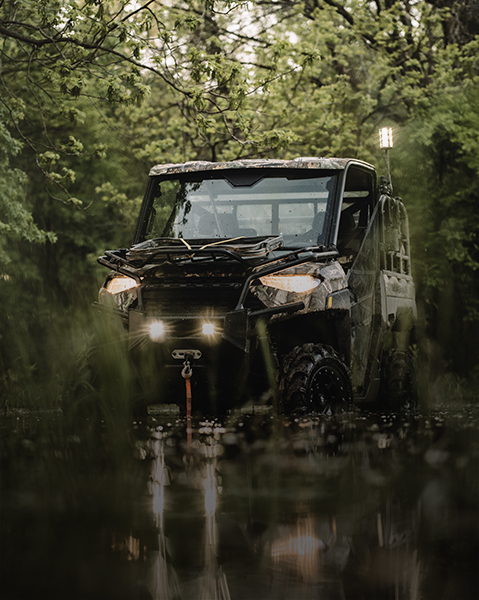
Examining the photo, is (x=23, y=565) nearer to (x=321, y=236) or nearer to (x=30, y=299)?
(x=321, y=236)

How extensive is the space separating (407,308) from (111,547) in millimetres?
8293

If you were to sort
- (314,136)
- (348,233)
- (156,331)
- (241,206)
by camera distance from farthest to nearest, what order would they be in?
(314,136), (348,233), (241,206), (156,331)

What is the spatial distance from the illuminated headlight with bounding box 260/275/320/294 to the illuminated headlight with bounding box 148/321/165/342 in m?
0.98

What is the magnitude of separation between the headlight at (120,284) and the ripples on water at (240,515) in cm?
167

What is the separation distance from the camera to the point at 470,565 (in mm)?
3410

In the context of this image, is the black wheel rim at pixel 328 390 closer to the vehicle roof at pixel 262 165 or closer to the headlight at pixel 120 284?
the headlight at pixel 120 284

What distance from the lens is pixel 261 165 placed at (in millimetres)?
9305

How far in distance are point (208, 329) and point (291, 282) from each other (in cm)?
90

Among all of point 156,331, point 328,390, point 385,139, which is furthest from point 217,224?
point 385,139

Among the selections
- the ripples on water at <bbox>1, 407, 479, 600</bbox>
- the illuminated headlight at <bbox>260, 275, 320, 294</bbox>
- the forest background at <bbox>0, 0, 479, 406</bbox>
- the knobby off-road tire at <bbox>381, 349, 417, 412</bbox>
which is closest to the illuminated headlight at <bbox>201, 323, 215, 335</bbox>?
the illuminated headlight at <bbox>260, 275, 320, 294</bbox>

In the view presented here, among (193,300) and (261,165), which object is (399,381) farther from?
(193,300)

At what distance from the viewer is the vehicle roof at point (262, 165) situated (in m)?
9.09

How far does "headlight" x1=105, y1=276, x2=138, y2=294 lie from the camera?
27.1 ft

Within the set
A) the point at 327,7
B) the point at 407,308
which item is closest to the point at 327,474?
the point at 407,308
